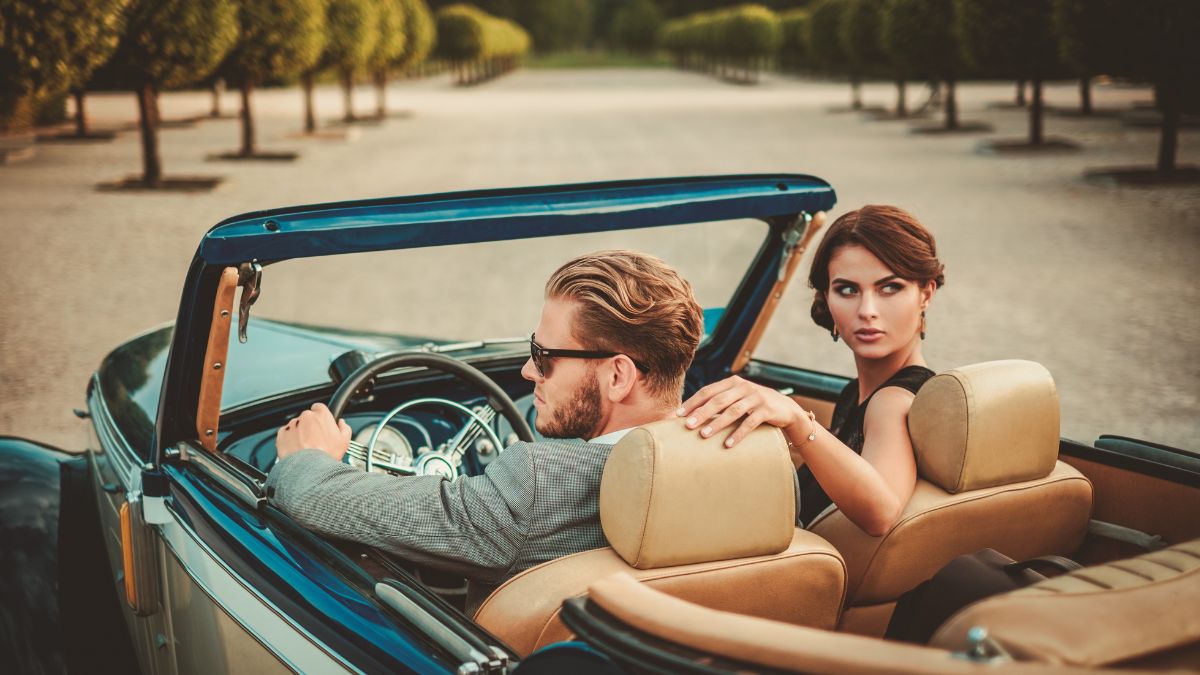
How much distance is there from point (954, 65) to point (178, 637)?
2201 cm

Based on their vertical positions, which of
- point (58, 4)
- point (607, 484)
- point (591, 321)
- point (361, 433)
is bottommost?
point (361, 433)

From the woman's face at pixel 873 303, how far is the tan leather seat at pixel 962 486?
276mm

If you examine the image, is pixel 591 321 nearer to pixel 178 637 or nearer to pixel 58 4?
pixel 178 637

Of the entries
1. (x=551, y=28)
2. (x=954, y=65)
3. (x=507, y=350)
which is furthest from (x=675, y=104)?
(x=551, y=28)

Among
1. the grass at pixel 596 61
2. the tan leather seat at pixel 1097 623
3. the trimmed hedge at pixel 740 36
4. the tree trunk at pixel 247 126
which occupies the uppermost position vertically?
the grass at pixel 596 61

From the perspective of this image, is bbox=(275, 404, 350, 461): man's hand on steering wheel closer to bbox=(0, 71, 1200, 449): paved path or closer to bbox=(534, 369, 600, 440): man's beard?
bbox=(534, 369, 600, 440): man's beard

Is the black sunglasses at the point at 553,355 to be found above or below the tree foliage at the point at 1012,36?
below

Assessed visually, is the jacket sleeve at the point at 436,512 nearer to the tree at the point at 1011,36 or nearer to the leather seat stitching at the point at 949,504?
the leather seat stitching at the point at 949,504

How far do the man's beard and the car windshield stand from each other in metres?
0.82

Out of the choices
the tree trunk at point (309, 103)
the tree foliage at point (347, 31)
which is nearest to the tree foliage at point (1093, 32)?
the tree foliage at point (347, 31)

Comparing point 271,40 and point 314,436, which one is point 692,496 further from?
point 271,40

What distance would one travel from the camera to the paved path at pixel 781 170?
23.8 ft

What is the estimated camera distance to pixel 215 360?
8.07 feet

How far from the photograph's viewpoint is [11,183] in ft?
53.9
